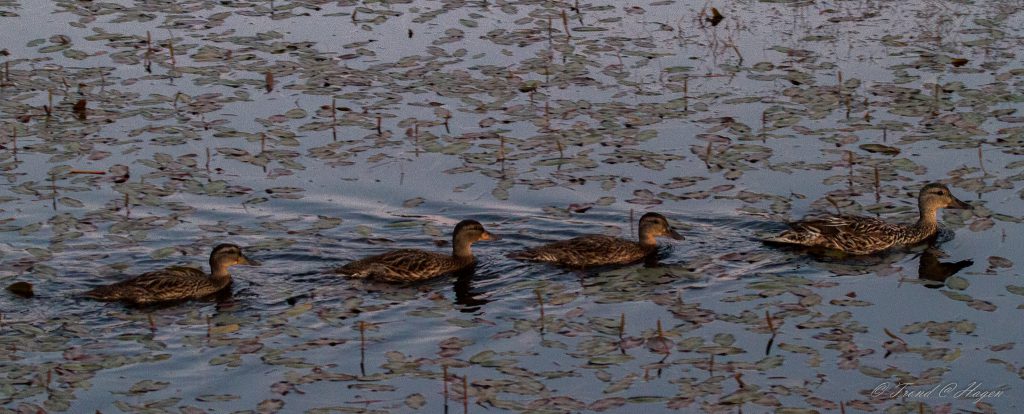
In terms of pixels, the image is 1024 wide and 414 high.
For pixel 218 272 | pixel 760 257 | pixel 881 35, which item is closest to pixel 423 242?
pixel 218 272

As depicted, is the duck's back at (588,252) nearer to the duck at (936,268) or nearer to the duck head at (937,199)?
the duck at (936,268)

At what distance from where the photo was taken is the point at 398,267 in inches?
442

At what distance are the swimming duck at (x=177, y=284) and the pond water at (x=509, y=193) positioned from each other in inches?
5.4

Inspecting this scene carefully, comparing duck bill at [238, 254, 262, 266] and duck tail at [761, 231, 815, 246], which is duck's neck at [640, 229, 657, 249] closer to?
duck tail at [761, 231, 815, 246]

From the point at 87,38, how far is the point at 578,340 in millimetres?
8637

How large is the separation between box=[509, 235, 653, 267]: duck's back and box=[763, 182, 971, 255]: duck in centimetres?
107

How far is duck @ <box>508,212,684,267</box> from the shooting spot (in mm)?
11555

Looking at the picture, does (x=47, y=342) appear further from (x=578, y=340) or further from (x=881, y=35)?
(x=881, y=35)

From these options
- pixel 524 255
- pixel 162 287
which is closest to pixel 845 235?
pixel 524 255

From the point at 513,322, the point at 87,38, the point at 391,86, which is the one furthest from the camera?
the point at 87,38

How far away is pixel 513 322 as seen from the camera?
10.2 m

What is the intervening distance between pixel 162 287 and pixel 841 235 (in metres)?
5.08

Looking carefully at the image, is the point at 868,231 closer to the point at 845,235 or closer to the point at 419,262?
the point at 845,235

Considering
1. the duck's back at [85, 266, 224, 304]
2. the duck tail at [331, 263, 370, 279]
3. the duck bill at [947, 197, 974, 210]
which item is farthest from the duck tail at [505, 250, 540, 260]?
the duck bill at [947, 197, 974, 210]
